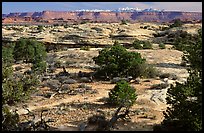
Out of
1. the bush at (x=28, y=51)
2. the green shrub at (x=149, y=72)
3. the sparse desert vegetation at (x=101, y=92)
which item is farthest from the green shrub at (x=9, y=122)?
the bush at (x=28, y=51)

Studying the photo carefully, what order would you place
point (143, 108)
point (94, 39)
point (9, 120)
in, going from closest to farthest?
point (9, 120) < point (143, 108) < point (94, 39)

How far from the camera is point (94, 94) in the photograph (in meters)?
15.5

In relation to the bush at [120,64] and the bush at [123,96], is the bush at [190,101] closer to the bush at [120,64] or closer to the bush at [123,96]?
the bush at [123,96]

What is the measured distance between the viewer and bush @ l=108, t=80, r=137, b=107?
40.8 feet

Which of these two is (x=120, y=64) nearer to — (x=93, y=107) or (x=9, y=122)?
(x=93, y=107)

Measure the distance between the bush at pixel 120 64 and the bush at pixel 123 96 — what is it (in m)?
5.92

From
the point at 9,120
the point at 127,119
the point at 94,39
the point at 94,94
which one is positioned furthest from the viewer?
the point at 94,39

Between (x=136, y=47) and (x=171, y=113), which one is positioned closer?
(x=171, y=113)

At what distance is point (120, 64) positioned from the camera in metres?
19.4

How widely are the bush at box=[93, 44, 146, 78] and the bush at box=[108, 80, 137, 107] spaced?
592 cm

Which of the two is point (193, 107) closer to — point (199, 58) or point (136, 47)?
point (199, 58)

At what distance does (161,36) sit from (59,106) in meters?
36.4

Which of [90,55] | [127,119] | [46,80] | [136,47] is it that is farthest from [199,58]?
[136,47]

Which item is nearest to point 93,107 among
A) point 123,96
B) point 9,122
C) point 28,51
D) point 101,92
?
point 123,96
